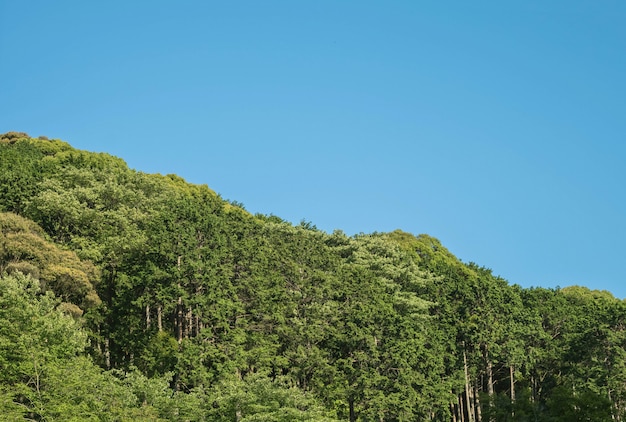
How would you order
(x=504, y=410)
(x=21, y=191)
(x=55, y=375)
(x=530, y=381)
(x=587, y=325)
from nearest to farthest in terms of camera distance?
1. (x=55, y=375)
2. (x=504, y=410)
3. (x=21, y=191)
4. (x=587, y=325)
5. (x=530, y=381)

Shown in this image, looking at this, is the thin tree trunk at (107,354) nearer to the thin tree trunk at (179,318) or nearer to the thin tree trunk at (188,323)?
the thin tree trunk at (179,318)

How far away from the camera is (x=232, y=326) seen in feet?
157

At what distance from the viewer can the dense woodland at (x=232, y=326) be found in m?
36.8

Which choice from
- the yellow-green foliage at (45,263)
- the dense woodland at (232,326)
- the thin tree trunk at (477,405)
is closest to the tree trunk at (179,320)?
the dense woodland at (232,326)

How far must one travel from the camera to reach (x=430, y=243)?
101875 millimetres

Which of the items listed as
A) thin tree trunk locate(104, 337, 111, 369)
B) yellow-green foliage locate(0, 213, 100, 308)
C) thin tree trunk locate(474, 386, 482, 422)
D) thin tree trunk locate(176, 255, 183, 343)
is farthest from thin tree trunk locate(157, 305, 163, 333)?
thin tree trunk locate(474, 386, 482, 422)

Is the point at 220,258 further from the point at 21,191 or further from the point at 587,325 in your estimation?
the point at 587,325

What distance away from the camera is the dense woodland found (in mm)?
36750

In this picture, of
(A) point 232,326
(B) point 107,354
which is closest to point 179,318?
(A) point 232,326

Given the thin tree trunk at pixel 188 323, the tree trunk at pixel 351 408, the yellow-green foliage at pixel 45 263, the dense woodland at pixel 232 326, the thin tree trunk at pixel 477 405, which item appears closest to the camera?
the dense woodland at pixel 232 326

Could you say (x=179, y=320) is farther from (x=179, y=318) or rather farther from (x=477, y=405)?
(x=477, y=405)

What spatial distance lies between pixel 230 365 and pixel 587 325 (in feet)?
111

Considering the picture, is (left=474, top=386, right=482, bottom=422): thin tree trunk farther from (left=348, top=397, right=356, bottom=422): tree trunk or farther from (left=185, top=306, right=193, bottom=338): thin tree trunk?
(left=185, top=306, right=193, bottom=338): thin tree trunk

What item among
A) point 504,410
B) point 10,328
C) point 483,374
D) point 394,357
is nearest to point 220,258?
point 394,357
